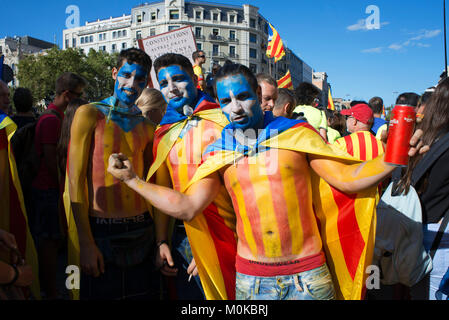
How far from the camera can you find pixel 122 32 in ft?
226

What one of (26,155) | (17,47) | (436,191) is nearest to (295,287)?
(436,191)

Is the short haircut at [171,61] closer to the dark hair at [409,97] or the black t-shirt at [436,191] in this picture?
the black t-shirt at [436,191]

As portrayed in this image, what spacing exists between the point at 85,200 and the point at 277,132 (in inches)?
56.1

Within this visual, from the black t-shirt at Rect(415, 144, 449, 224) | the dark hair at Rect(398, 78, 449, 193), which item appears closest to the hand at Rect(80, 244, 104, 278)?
the dark hair at Rect(398, 78, 449, 193)

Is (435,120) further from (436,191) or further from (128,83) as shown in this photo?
(128,83)

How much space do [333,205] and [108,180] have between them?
1.53m

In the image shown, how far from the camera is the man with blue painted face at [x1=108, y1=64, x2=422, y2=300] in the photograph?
1.96 meters

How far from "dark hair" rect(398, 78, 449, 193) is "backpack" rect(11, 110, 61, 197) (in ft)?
10.8

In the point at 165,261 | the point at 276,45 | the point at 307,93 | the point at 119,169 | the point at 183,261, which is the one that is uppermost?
the point at 276,45

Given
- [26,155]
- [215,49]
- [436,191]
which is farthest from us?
[215,49]

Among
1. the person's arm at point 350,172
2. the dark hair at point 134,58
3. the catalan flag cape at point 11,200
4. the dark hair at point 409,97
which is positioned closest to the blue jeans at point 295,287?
the person's arm at point 350,172

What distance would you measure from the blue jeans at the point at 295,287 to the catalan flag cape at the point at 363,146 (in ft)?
6.01

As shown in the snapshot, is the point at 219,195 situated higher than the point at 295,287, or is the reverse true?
the point at 219,195

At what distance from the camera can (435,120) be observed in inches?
97.6
